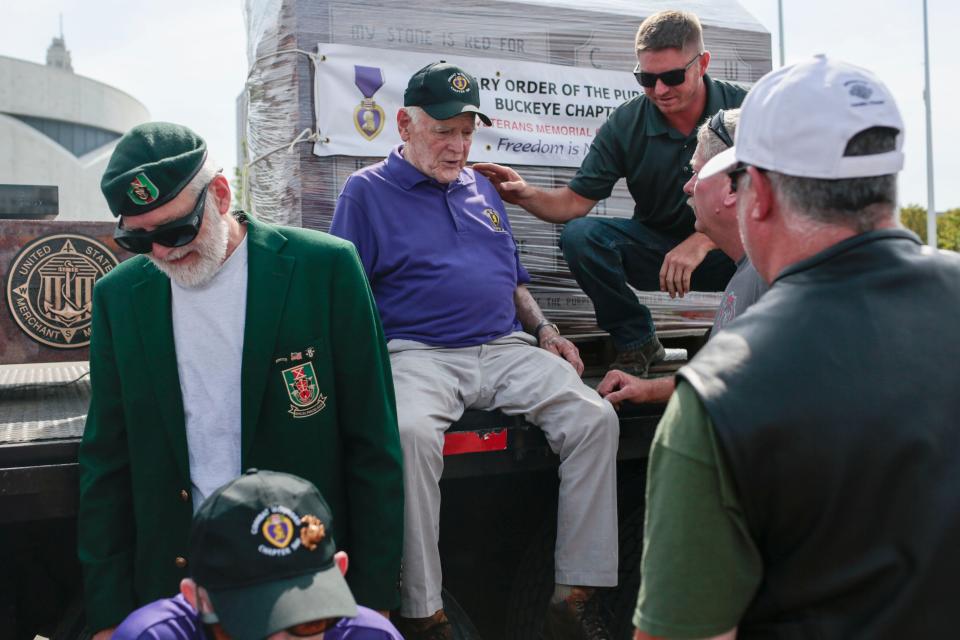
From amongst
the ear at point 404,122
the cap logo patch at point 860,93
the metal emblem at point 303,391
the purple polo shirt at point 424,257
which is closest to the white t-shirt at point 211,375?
the metal emblem at point 303,391

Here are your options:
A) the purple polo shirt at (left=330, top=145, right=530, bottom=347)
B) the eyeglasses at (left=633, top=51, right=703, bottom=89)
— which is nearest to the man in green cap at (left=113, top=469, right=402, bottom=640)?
the purple polo shirt at (left=330, top=145, right=530, bottom=347)

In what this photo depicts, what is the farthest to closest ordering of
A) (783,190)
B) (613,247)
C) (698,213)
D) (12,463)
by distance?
(613,247) < (698,213) < (12,463) < (783,190)

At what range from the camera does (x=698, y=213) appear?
2414 millimetres

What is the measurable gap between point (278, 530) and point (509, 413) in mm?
1205

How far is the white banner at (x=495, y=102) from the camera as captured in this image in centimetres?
367

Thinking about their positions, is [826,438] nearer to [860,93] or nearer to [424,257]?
[860,93]

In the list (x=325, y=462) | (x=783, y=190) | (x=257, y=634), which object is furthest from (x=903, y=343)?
(x=325, y=462)

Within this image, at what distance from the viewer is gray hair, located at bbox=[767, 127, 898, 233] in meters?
Answer: 1.33

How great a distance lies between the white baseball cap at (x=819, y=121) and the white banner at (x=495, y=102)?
2.48 meters

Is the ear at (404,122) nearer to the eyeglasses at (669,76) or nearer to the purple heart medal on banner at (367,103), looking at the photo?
the purple heart medal on banner at (367,103)

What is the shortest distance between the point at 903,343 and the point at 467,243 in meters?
2.03

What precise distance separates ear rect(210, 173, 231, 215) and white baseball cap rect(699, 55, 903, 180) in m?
1.35

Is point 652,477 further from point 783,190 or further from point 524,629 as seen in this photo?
point 524,629

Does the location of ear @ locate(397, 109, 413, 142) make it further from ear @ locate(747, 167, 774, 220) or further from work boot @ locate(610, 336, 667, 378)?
ear @ locate(747, 167, 774, 220)
